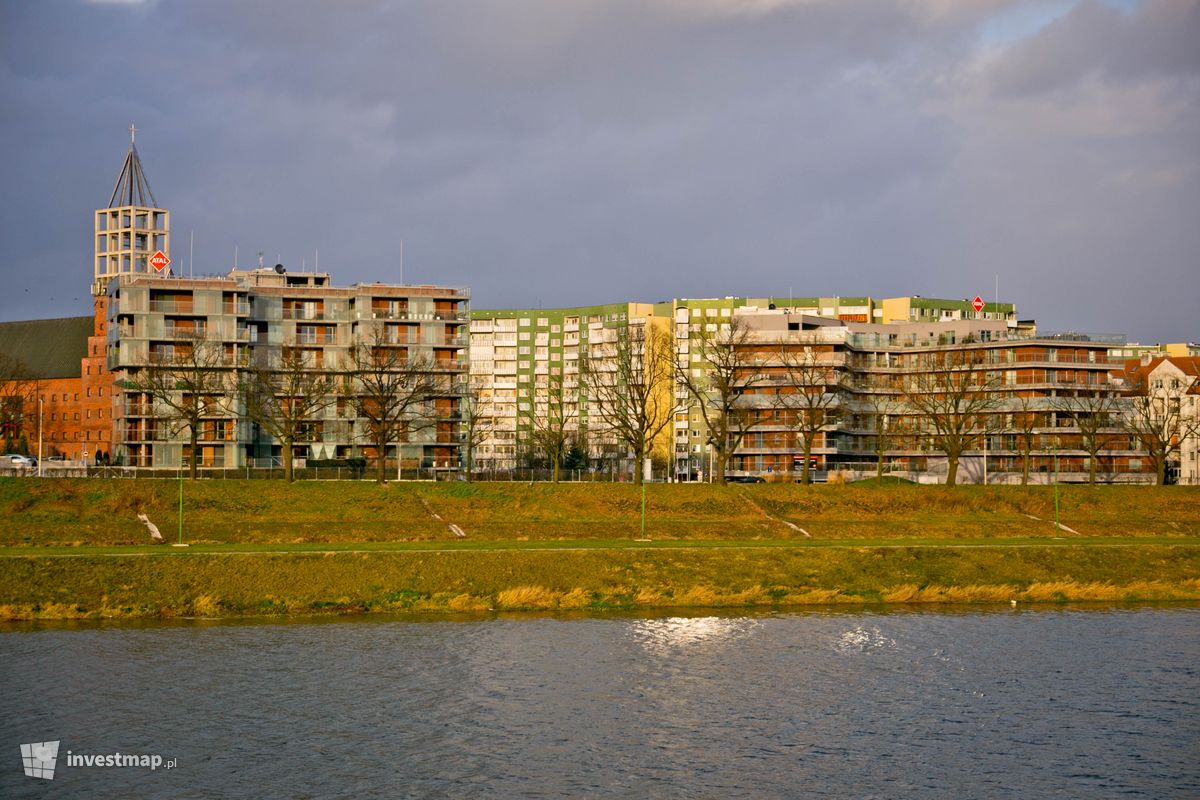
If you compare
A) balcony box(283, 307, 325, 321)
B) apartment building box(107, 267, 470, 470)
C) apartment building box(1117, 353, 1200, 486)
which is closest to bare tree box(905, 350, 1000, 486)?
apartment building box(1117, 353, 1200, 486)

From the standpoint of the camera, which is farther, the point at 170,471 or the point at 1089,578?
the point at 170,471

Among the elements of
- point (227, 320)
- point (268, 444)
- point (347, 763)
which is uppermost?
point (227, 320)

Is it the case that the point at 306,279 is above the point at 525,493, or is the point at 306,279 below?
above

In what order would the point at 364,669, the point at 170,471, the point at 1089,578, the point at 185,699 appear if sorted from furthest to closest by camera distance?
the point at 170,471 < the point at 1089,578 < the point at 364,669 < the point at 185,699

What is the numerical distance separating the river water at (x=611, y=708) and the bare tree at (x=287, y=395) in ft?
190

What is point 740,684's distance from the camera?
47.3m

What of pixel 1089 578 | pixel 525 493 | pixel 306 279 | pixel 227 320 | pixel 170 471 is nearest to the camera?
pixel 1089 578

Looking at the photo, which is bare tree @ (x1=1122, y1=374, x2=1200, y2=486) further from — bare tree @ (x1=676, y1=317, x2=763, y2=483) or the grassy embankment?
bare tree @ (x1=676, y1=317, x2=763, y2=483)

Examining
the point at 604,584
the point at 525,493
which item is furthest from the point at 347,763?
the point at 525,493

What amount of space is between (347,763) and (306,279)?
413 feet

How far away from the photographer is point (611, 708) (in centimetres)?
4397

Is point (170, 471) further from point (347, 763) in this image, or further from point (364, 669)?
point (347, 763)

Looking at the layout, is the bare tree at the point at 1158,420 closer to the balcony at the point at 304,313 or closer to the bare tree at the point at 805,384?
the bare tree at the point at 805,384

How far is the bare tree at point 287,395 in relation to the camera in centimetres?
11662
